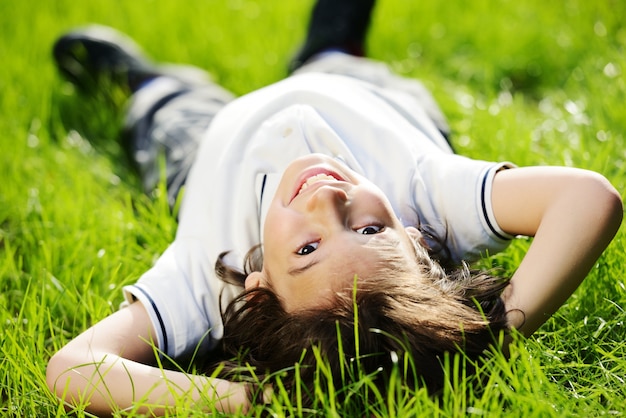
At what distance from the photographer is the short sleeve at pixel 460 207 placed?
5.65 ft

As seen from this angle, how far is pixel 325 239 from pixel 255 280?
0.73 ft

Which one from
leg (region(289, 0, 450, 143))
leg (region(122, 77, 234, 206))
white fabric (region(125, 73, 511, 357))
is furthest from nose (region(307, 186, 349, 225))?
leg (region(289, 0, 450, 143))

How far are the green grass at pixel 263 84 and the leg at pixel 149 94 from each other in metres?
0.11

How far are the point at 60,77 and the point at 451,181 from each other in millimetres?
2018

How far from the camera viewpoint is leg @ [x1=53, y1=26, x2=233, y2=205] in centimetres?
246

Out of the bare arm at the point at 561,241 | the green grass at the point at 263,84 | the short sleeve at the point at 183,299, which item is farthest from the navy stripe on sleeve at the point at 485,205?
the short sleeve at the point at 183,299

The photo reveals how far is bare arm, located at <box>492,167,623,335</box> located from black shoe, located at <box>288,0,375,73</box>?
1548 mm

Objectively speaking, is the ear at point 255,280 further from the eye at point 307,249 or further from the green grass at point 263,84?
the green grass at point 263,84

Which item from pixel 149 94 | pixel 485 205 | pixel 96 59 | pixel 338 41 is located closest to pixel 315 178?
pixel 485 205

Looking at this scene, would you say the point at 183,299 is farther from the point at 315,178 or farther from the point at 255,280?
the point at 315,178

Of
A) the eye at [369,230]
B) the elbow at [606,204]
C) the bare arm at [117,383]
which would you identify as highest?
the elbow at [606,204]

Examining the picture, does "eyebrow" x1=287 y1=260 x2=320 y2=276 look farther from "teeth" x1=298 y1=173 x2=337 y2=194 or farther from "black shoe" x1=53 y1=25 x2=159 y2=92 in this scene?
"black shoe" x1=53 y1=25 x2=159 y2=92

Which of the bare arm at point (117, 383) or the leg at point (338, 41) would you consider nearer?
the bare arm at point (117, 383)

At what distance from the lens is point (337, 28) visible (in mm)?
3010
